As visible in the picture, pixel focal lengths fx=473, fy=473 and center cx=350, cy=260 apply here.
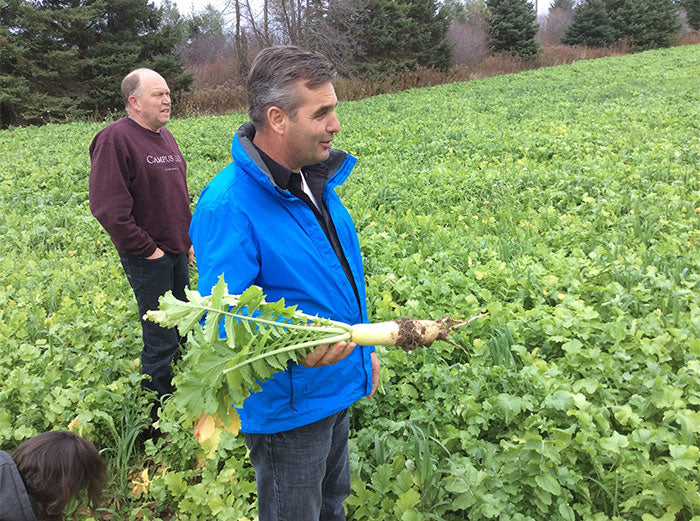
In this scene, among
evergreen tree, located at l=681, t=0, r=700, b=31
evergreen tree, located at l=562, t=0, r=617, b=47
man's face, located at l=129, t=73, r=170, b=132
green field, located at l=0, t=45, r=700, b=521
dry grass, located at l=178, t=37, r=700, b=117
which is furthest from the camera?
evergreen tree, located at l=681, t=0, r=700, b=31

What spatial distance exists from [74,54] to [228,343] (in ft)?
85.5

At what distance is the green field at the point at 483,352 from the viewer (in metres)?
2.24

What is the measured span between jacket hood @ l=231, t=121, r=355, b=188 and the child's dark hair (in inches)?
59.4

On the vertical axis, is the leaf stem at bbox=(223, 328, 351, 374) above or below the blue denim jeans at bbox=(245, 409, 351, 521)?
above

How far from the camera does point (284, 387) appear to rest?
5.75 feet

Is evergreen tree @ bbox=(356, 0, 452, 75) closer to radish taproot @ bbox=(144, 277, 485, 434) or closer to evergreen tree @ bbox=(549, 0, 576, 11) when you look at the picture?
radish taproot @ bbox=(144, 277, 485, 434)

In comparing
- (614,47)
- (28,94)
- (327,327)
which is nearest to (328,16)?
(28,94)

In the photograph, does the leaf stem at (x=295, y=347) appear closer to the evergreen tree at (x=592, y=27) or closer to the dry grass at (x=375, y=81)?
the dry grass at (x=375, y=81)

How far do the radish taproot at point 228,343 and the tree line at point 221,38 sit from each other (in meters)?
24.1

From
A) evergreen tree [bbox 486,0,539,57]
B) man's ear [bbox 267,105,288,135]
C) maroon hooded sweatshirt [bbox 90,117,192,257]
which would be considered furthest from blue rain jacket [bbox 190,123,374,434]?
evergreen tree [bbox 486,0,539,57]

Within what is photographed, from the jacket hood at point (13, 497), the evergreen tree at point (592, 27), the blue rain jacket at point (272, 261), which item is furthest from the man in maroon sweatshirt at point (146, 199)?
the evergreen tree at point (592, 27)

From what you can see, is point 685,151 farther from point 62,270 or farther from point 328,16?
point 328,16

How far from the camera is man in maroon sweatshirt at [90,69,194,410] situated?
2.98 meters

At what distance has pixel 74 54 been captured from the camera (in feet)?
72.5
